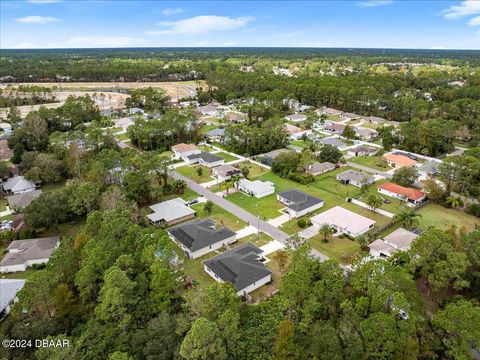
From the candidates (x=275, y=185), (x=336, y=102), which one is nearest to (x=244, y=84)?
(x=336, y=102)

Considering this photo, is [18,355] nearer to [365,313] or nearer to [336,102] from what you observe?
[365,313]

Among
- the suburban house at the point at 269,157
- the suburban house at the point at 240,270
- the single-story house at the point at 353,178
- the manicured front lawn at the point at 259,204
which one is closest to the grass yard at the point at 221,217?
the manicured front lawn at the point at 259,204

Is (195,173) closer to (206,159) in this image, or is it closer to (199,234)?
(206,159)

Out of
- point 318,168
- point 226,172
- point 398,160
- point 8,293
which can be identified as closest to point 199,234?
point 8,293

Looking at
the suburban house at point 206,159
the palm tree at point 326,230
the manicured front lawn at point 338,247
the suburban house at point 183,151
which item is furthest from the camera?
the suburban house at point 183,151

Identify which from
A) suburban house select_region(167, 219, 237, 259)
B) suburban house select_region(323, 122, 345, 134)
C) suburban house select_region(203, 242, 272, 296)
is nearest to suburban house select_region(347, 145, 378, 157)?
suburban house select_region(323, 122, 345, 134)

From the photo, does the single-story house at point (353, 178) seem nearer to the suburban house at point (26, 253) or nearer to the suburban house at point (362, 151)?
the suburban house at point (362, 151)
